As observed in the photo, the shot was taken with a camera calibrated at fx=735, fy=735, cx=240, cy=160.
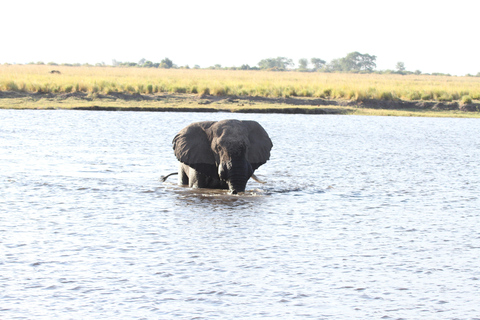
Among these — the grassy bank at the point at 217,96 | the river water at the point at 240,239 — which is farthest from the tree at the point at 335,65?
the river water at the point at 240,239

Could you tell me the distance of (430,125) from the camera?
Answer: 30.5 m

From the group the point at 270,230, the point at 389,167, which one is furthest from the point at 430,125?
the point at 270,230

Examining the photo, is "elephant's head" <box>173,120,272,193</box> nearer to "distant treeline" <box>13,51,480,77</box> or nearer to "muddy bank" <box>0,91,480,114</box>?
"muddy bank" <box>0,91,480,114</box>

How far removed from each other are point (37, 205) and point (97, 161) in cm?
539

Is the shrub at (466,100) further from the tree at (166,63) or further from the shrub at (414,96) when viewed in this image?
the tree at (166,63)

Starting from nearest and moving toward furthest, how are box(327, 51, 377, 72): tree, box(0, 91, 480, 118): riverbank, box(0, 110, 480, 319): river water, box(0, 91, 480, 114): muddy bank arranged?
box(0, 110, 480, 319): river water → box(0, 91, 480, 118): riverbank → box(0, 91, 480, 114): muddy bank → box(327, 51, 377, 72): tree

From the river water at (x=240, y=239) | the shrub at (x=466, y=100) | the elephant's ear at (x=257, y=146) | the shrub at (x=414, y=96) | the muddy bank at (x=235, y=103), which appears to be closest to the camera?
the river water at (x=240, y=239)

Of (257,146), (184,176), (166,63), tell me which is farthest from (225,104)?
(166,63)

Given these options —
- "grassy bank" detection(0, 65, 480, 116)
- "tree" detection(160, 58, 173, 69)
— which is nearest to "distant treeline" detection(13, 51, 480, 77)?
"tree" detection(160, 58, 173, 69)

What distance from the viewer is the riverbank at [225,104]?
1305 inches

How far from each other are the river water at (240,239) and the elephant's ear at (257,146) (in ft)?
1.91

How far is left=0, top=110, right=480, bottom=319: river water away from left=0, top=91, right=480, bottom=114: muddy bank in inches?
592

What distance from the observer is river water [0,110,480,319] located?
267 inches

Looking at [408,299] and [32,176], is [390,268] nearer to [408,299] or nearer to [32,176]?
[408,299]
